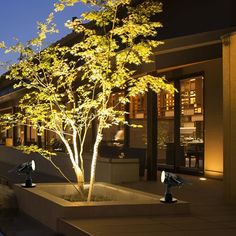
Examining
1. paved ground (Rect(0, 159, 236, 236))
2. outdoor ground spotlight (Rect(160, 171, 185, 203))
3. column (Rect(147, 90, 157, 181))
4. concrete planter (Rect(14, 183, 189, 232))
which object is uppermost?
column (Rect(147, 90, 157, 181))

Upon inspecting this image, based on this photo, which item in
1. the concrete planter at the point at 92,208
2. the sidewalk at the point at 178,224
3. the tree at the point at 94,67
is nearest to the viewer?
the sidewalk at the point at 178,224

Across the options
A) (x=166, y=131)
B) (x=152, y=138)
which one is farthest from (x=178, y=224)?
(x=166, y=131)

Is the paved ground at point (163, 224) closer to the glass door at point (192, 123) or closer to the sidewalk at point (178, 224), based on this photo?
the sidewalk at point (178, 224)

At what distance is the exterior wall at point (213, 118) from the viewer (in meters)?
17.4

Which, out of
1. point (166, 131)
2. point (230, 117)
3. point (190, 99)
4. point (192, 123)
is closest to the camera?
point (230, 117)

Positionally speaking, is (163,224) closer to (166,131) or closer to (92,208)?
(92,208)

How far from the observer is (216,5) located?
40.4ft

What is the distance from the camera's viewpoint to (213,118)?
17.8 m

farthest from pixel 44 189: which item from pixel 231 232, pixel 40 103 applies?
pixel 231 232

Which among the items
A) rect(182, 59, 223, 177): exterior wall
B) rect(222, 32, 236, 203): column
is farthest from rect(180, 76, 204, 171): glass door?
rect(222, 32, 236, 203): column

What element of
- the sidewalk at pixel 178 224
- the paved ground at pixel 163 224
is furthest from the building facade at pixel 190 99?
the sidewalk at pixel 178 224

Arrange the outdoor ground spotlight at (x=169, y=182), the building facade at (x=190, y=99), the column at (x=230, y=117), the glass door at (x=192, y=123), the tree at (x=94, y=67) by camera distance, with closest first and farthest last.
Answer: the outdoor ground spotlight at (x=169, y=182) → the tree at (x=94, y=67) → the column at (x=230, y=117) → the building facade at (x=190, y=99) → the glass door at (x=192, y=123)

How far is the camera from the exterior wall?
57.1ft

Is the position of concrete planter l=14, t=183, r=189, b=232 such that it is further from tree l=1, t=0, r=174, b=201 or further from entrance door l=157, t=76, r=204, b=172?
entrance door l=157, t=76, r=204, b=172
